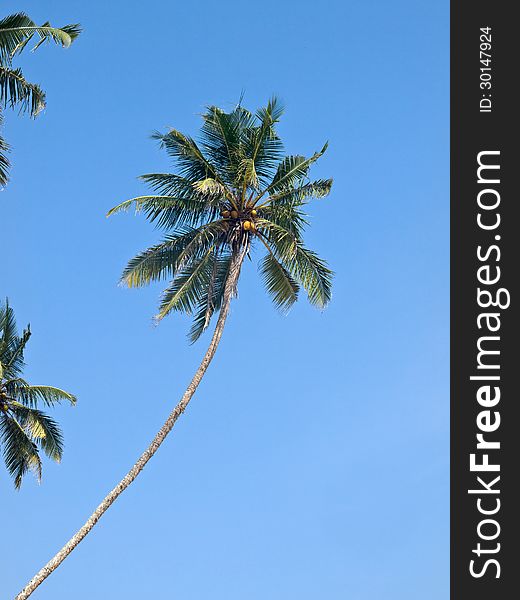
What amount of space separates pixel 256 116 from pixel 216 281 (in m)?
4.77

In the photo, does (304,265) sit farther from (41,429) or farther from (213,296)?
(41,429)

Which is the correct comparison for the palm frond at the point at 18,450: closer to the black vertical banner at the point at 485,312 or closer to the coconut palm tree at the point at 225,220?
the coconut palm tree at the point at 225,220

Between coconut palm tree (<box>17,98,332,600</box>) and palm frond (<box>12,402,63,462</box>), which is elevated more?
coconut palm tree (<box>17,98,332,600</box>)

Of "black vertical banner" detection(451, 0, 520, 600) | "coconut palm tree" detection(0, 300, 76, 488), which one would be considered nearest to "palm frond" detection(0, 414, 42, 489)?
"coconut palm tree" detection(0, 300, 76, 488)

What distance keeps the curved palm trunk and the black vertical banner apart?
943 cm

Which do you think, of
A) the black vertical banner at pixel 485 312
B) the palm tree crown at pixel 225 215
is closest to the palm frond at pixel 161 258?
the palm tree crown at pixel 225 215

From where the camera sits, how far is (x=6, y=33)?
80.5 ft

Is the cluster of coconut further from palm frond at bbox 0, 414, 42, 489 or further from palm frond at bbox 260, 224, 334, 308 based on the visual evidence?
palm frond at bbox 0, 414, 42, 489

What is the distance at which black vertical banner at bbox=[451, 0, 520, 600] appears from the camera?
18.1 metres

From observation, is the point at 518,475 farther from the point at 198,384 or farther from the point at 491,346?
the point at 198,384

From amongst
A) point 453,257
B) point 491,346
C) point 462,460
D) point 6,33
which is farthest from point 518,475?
point 6,33

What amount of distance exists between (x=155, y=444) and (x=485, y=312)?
1076 centimetres

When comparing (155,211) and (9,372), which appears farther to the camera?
(9,372)

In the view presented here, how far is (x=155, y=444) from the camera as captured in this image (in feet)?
87.4
